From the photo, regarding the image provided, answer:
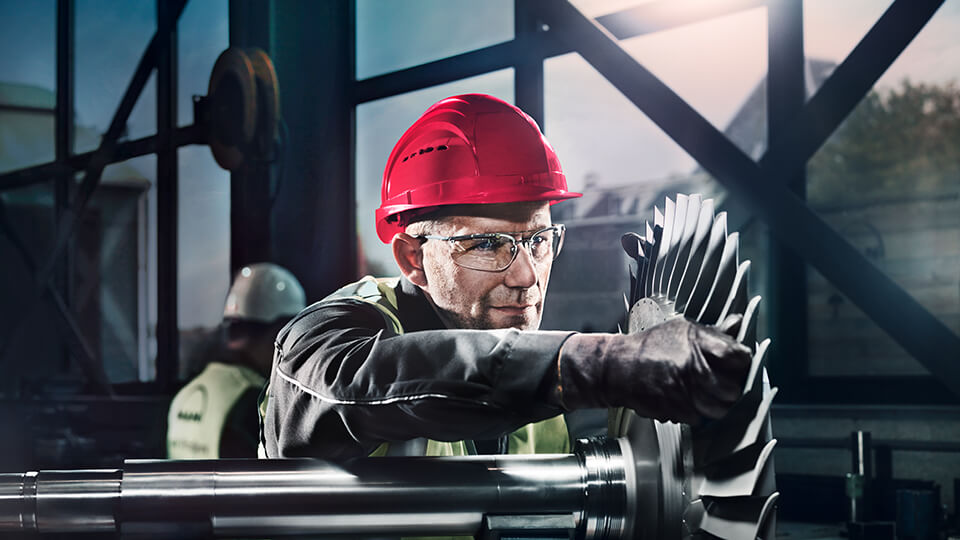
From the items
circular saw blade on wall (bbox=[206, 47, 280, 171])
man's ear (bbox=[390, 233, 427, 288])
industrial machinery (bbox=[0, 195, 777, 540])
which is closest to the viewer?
industrial machinery (bbox=[0, 195, 777, 540])

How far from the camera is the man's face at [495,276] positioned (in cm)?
114

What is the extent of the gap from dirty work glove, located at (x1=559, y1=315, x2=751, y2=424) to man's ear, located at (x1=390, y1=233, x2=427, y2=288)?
555 millimetres

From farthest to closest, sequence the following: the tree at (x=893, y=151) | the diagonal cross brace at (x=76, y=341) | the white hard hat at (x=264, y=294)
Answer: the diagonal cross brace at (x=76, y=341) < the tree at (x=893, y=151) < the white hard hat at (x=264, y=294)

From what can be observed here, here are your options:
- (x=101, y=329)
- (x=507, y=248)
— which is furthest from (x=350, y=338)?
(x=101, y=329)

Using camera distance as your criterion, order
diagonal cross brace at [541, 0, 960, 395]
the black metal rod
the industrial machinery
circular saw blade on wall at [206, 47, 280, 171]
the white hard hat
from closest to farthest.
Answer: the industrial machinery, diagonal cross brace at [541, 0, 960, 395], the white hard hat, circular saw blade on wall at [206, 47, 280, 171], the black metal rod

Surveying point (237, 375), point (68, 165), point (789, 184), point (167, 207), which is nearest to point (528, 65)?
point (789, 184)

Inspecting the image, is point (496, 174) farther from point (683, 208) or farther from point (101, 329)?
point (101, 329)

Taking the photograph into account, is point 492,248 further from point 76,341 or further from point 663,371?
point 76,341

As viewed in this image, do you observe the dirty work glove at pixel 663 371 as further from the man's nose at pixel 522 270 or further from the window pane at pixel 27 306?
the window pane at pixel 27 306

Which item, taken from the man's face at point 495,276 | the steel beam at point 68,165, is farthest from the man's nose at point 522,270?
the steel beam at point 68,165

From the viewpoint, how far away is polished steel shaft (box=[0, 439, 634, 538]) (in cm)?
→ 80

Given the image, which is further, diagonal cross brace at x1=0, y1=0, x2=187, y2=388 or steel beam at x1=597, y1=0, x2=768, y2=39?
diagonal cross brace at x1=0, y1=0, x2=187, y2=388

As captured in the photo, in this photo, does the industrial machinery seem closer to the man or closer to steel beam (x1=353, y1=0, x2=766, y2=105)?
the man

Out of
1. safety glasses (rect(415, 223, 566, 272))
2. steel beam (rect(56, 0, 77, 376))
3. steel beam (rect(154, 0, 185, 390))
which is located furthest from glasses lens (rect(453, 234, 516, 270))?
steel beam (rect(56, 0, 77, 376))
